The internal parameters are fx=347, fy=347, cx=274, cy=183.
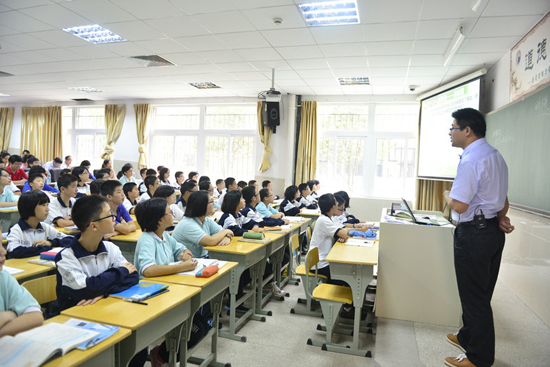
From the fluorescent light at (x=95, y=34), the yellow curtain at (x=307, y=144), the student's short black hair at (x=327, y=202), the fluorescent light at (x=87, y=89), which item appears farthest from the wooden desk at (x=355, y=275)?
the fluorescent light at (x=87, y=89)

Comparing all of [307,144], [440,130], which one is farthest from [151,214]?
[307,144]

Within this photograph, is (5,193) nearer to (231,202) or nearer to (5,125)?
(231,202)

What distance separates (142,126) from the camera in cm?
993

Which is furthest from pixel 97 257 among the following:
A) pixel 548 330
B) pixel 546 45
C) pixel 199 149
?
pixel 199 149

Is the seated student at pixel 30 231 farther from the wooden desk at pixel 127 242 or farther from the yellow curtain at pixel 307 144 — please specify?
the yellow curtain at pixel 307 144

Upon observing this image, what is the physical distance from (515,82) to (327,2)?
2.69m

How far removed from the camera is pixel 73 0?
12.6 feet

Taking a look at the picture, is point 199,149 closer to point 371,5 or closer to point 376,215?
point 376,215

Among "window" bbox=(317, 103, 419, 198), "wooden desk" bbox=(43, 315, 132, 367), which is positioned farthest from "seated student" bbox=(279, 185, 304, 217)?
"wooden desk" bbox=(43, 315, 132, 367)

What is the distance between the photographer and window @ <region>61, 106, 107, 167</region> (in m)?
10.9

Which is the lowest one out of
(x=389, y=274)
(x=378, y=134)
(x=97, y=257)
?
(x=389, y=274)

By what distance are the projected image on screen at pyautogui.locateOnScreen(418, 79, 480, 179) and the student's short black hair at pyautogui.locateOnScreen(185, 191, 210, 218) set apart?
4.74 m

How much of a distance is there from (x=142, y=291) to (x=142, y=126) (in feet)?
29.3

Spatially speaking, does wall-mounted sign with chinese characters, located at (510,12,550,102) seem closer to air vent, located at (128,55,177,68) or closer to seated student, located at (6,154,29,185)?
air vent, located at (128,55,177,68)
